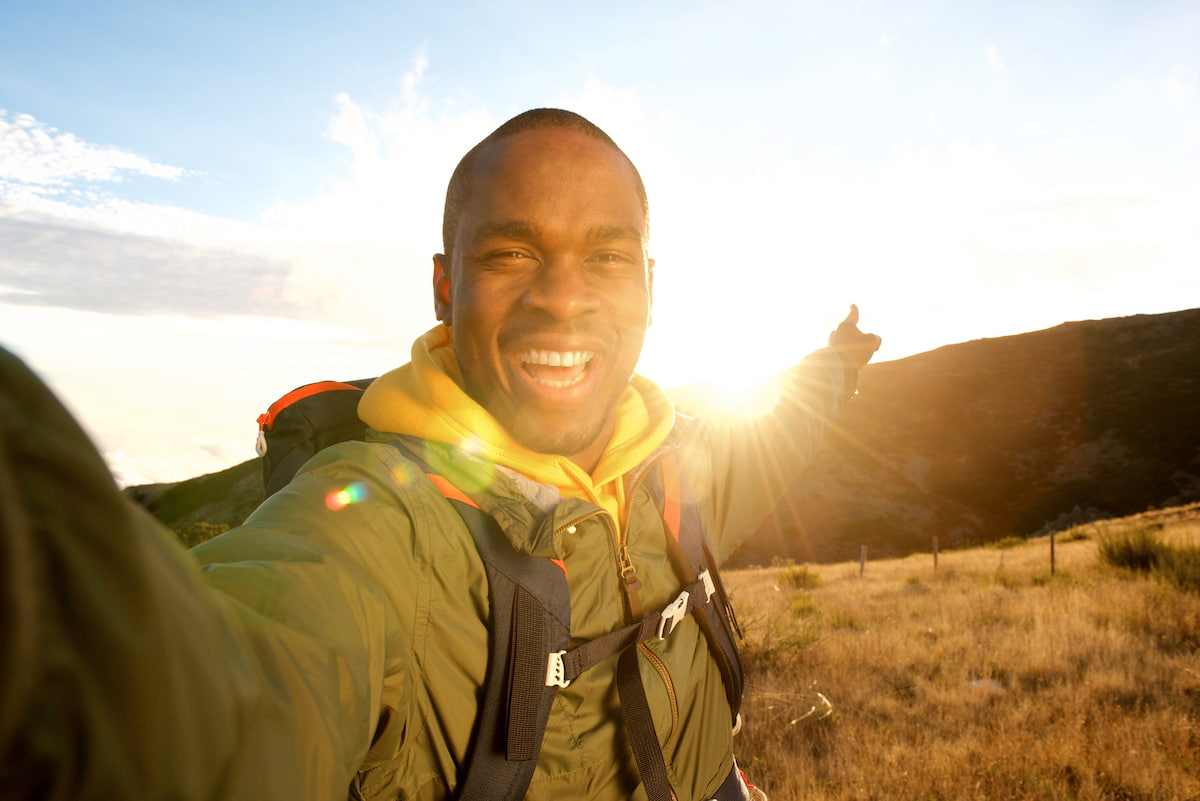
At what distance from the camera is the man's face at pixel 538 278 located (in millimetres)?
1816

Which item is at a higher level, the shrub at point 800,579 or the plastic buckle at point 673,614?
the plastic buckle at point 673,614

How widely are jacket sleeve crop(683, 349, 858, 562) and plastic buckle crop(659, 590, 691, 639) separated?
527 millimetres

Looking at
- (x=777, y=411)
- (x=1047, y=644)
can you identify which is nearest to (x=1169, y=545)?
(x=1047, y=644)

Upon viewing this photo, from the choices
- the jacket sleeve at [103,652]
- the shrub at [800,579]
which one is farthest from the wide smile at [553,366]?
the shrub at [800,579]

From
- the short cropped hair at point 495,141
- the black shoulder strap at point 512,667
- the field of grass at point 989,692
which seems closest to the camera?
the black shoulder strap at point 512,667

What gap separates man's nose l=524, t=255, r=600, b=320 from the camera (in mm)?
1812

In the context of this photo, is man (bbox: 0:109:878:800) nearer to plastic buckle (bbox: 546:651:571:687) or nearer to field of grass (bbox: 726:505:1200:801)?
plastic buckle (bbox: 546:651:571:687)

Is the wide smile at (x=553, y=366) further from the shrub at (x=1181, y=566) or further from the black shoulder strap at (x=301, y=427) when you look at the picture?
the shrub at (x=1181, y=566)

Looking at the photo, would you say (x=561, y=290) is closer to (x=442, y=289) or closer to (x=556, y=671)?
(x=442, y=289)

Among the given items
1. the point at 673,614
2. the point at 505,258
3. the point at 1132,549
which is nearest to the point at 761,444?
the point at 673,614

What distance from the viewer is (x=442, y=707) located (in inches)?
51.2

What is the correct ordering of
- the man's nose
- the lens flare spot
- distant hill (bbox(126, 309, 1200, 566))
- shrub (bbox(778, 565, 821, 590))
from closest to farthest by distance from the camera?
the lens flare spot, the man's nose, shrub (bbox(778, 565, 821, 590)), distant hill (bbox(126, 309, 1200, 566))

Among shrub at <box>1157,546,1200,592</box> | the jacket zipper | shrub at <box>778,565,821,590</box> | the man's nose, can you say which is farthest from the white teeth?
shrub at <box>778,565,821,590</box>

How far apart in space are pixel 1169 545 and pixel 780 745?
8.80 metres
